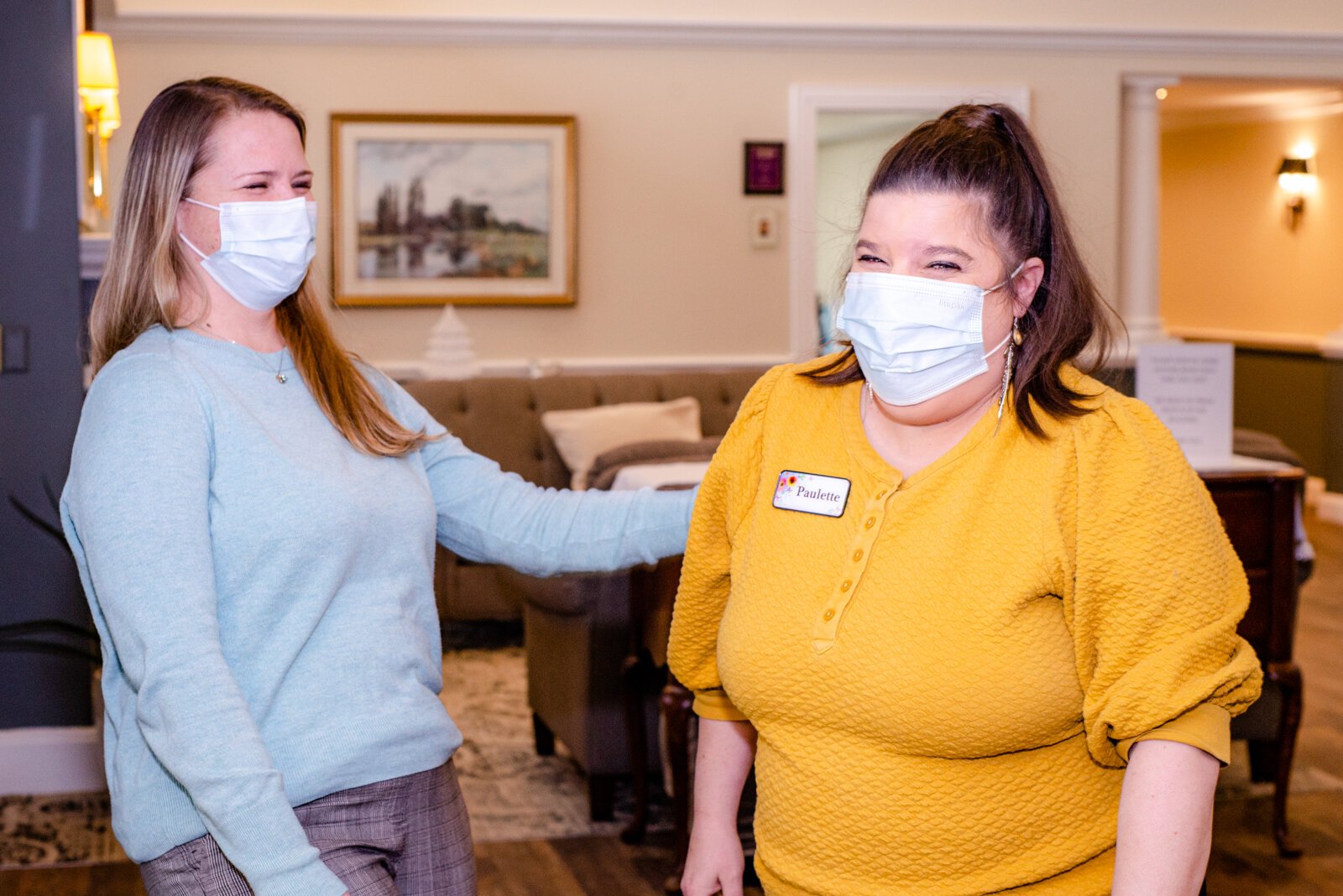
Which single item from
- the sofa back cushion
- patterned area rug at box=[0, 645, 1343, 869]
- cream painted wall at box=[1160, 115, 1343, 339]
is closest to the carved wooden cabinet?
patterned area rug at box=[0, 645, 1343, 869]

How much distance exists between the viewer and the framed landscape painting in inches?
245

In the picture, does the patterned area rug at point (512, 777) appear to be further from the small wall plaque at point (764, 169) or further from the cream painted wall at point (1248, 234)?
Answer: the cream painted wall at point (1248, 234)

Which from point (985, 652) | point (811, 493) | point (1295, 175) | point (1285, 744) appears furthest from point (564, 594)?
point (1295, 175)

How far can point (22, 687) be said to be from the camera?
12.1 feet

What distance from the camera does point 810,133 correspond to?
6527 millimetres

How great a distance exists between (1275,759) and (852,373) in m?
2.39

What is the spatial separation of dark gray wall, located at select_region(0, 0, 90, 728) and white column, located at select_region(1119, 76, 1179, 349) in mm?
4985

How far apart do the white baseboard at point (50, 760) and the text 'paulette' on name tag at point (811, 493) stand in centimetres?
288

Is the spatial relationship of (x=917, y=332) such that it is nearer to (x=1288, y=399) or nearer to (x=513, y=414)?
(x=513, y=414)

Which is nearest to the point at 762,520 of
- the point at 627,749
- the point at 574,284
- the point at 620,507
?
the point at 620,507

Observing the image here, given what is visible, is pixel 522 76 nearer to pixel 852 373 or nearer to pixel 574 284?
pixel 574 284

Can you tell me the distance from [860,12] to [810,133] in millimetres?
629

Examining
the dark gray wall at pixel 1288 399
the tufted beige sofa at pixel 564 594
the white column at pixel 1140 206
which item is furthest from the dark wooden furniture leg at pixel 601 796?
the dark gray wall at pixel 1288 399

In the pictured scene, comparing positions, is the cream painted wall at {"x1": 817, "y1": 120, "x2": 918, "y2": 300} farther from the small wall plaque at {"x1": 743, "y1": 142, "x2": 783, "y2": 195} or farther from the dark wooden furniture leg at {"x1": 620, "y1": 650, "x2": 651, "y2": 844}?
the dark wooden furniture leg at {"x1": 620, "y1": 650, "x2": 651, "y2": 844}
